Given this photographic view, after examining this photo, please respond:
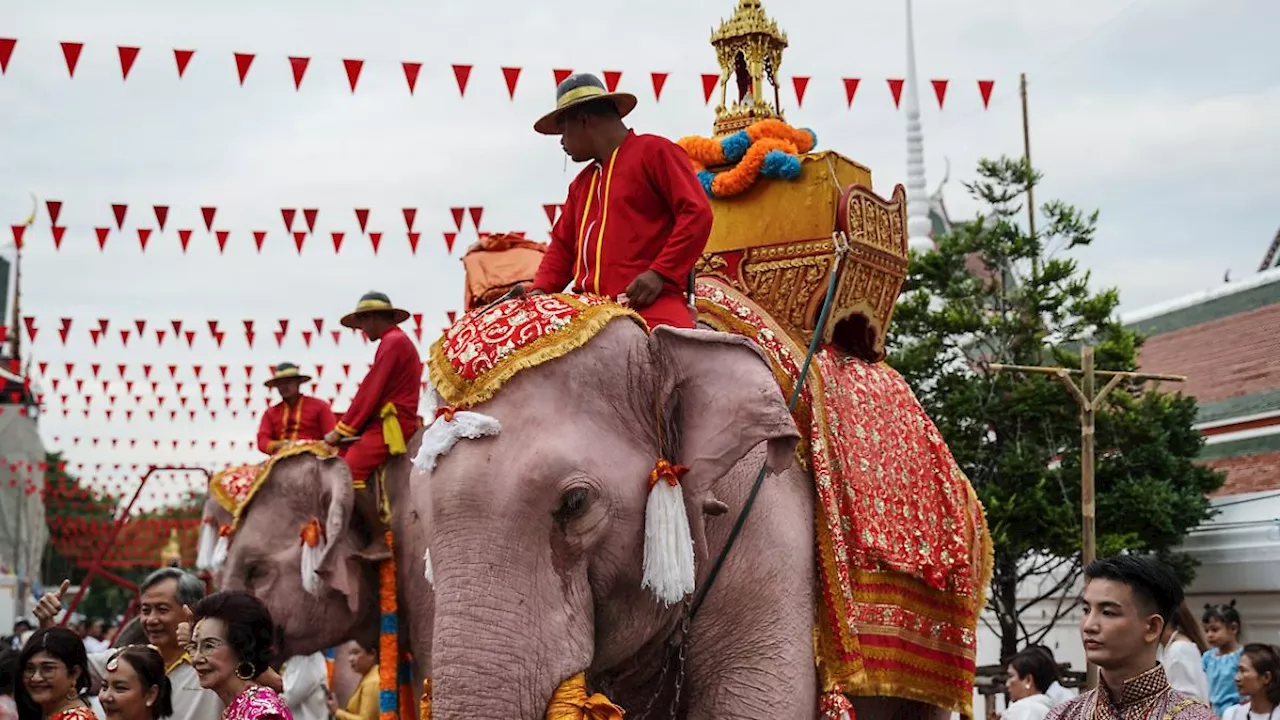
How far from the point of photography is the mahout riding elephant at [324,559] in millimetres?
8484

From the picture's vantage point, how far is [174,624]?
20.4ft

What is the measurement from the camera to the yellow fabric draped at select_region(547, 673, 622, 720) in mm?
4547

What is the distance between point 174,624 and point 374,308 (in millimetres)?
3245

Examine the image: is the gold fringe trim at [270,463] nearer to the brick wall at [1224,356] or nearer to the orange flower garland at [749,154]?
the orange flower garland at [749,154]

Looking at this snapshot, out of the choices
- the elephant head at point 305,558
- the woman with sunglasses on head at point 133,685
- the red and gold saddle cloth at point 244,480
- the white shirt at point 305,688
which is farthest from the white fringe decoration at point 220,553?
the woman with sunglasses on head at point 133,685

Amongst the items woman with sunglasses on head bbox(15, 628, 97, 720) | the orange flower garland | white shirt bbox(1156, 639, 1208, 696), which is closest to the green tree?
white shirt bbox(1156, 639, 1208, 696)

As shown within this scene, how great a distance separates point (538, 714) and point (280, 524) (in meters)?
4.62

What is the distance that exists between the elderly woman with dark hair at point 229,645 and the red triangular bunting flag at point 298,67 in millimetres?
5878

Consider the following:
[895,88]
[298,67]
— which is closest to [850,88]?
[895,88]

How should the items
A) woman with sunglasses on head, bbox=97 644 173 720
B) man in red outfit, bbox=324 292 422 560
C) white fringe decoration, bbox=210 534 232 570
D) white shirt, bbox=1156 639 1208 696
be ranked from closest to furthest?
1. woman with sunglasses on head, bbox=97 644 173 720
2. man in red outfit, bbox=324 292 422 560
3. white fringe decoration, bbox=210 534 232 570
4. white shirt, bbox=1156 639 1208 696

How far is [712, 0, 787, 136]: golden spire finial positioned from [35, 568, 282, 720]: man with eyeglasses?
3396mm

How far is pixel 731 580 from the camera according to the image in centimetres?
558

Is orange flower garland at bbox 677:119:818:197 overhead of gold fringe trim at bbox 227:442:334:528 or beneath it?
overhead

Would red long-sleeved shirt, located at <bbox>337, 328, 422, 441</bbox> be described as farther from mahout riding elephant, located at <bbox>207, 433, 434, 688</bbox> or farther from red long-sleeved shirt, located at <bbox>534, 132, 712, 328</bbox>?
red long-sleeved shirt, located at <bbox>534, 132, 712, 328</bbox>
